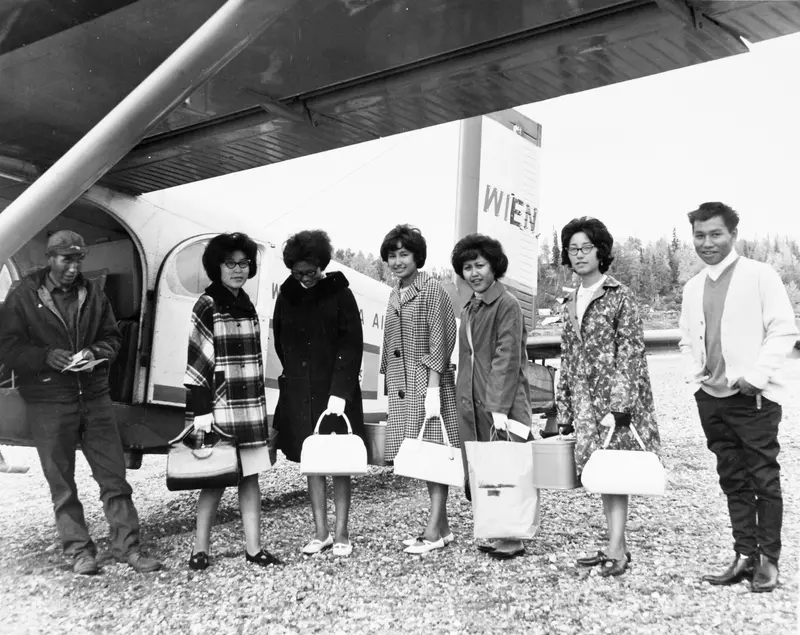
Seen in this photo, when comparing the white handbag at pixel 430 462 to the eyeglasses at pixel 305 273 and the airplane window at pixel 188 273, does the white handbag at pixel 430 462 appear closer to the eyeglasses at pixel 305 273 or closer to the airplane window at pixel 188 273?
the eyeglasses at pixel 305 273

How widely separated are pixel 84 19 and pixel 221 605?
7.25 ft

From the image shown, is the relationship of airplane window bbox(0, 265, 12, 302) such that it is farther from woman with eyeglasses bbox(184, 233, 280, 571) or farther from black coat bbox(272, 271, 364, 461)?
black coat bbox(272, 271, 364, 461)

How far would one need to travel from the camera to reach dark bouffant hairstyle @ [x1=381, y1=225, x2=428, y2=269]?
3.78 metres

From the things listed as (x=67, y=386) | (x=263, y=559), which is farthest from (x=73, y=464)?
(x=263, y=559)

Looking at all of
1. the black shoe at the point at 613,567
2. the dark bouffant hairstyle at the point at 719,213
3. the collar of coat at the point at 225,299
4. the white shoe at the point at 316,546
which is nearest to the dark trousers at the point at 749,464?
the black shoe at the point at 613,567

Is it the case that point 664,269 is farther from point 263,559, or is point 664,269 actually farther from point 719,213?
point 263,559

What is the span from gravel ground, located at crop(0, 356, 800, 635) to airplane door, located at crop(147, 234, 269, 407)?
879mm

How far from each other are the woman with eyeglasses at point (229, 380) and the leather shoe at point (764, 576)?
2.06m

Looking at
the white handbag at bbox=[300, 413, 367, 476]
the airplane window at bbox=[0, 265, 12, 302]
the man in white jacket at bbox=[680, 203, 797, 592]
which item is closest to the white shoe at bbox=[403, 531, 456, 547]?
the white handbag at bbox=[300, 413, 367, 476]

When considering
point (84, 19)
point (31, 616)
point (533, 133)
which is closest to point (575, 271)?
point (84, 19)

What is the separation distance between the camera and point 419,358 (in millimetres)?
3742

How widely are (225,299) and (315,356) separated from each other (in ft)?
1.74

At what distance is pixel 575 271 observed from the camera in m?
3.39

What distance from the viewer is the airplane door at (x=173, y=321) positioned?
175 inches
